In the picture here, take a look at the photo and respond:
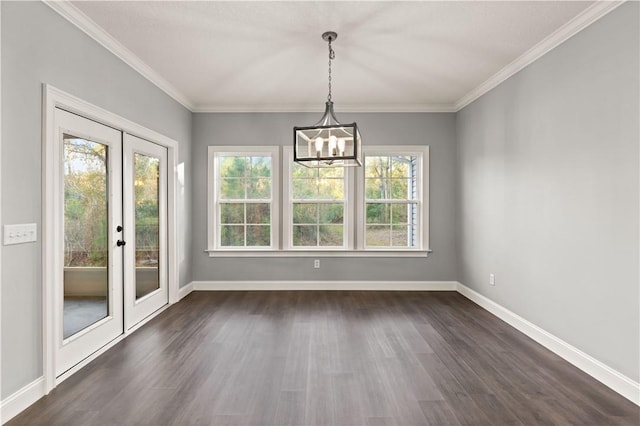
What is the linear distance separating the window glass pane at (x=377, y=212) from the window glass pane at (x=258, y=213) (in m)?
1.52

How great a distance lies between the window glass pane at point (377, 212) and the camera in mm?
5254

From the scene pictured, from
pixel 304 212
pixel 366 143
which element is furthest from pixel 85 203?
pixel 366 143

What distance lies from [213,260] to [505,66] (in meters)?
4.48

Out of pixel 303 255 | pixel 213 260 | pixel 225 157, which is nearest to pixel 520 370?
pixel 303 255

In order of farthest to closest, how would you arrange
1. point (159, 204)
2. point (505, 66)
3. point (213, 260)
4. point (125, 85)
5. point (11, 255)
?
point (213, 260) → point (159, 204) → point (505, 66) → point (125, 85) → point (11, 255)

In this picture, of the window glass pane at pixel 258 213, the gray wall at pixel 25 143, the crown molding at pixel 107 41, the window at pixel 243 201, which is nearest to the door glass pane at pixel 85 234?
the gray wall at pixel 25 143

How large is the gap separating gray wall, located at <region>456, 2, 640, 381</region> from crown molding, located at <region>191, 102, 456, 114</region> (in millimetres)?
965

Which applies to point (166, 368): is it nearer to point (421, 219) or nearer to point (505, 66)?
point (421, 219)

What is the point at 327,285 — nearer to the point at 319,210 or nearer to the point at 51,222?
the point at 319,210

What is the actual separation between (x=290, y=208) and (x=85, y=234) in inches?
110

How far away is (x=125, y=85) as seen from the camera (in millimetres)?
3365

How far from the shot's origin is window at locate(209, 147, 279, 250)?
17.1 feet

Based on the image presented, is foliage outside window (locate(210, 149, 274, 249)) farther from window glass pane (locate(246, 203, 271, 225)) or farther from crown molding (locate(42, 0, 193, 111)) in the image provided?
crown molding (locate(42, 0, 193, 111))

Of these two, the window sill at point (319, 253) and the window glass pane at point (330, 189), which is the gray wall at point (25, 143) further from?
the window glass pane at point (330, 189)
